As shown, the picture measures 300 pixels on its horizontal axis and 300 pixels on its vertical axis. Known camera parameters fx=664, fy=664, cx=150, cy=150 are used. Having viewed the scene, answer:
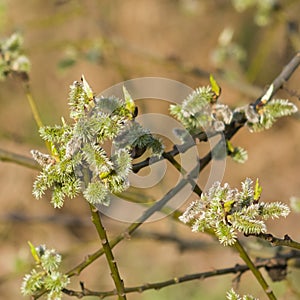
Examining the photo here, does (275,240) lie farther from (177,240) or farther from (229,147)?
(177,240)

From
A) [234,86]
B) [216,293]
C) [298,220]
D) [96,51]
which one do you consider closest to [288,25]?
[234,86]

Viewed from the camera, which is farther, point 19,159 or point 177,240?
point 177,240

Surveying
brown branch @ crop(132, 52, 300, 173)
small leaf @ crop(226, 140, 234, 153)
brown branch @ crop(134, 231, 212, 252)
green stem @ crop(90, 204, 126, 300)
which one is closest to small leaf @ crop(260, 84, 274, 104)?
brown branch @ crop(132, 52, 300, 173)

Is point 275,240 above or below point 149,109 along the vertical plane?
below

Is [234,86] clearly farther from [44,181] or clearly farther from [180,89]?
[180,89]

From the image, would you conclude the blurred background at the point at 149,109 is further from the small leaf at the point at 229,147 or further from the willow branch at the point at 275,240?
the willow branch at the point at 275,240

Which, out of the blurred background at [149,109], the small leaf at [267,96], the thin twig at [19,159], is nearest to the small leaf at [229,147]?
the small leaf at [267,96]

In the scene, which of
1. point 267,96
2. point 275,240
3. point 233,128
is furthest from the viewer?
point 233,128

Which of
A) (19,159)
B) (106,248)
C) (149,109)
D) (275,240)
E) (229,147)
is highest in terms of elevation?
(149,109)

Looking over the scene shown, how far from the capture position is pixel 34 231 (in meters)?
6.48

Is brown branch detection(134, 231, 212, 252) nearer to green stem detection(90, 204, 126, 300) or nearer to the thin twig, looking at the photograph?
the thin twig

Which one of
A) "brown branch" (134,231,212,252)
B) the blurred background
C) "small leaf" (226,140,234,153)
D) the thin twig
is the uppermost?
the blurred background

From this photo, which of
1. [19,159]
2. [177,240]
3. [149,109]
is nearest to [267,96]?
[19,159]

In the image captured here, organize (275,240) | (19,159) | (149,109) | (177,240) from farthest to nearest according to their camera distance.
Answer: (149,109), (177,240), (19,159), (275,240)
